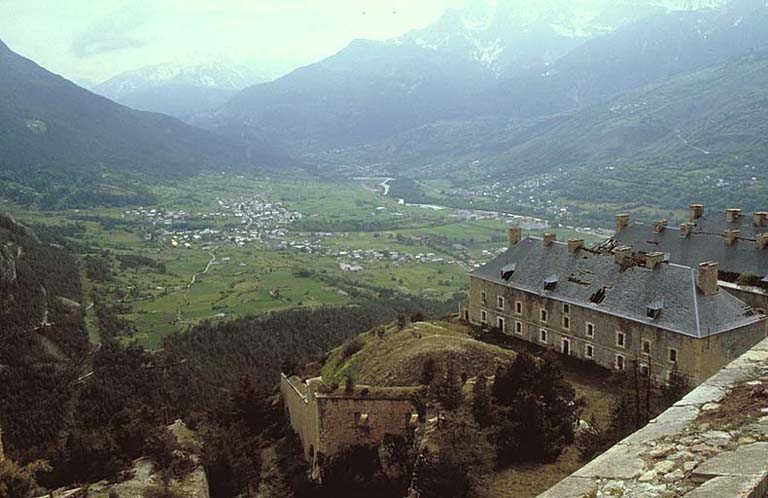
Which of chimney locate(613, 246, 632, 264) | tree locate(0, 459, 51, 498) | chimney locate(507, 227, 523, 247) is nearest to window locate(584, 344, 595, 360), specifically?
chimney locate(613, 246, 632, 264)

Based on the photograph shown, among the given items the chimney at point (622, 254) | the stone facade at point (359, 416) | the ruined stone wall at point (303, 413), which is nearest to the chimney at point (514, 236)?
the chimney at point (622, 254)

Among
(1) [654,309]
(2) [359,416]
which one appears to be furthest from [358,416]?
(1) [654,309]

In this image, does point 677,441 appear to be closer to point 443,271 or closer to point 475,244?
point 443,271

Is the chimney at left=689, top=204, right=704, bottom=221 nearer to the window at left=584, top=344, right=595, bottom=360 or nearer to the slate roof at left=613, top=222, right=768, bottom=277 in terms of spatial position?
the slate roof at left=613, top=222, right=768, bottom=277

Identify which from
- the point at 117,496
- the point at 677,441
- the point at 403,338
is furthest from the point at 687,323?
the point at 677,441

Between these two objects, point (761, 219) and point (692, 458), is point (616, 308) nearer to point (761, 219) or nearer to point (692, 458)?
point (761, 219)

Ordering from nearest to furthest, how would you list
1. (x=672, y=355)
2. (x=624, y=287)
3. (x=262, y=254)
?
1. (x=672, y=355)
2. (x=624, y=287)
3. (x=262, y=254)
